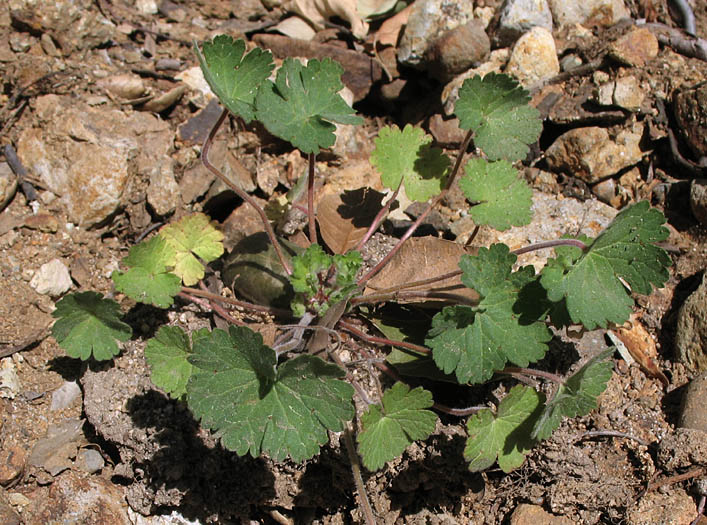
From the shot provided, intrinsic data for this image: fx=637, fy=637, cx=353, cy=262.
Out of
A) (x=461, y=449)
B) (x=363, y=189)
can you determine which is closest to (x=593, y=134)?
(x=363, y=189)

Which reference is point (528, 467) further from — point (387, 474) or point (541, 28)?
point (541, 28)

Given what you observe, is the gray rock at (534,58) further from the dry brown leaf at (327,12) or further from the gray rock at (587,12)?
the dry brown leaf at (327,12)

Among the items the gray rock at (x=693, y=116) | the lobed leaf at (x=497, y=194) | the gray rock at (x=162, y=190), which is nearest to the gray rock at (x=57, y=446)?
the gray rock at (x=162, y=190)

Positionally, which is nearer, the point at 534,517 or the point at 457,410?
the point at 457,410


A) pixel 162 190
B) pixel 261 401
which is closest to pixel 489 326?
pixel 261 401

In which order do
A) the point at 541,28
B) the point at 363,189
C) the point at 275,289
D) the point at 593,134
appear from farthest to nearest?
1. the point at 541,28
2. the point at 593,134
3. the point at 363,189
4. the point at 275,289

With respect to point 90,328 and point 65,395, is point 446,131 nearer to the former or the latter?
point 90,328

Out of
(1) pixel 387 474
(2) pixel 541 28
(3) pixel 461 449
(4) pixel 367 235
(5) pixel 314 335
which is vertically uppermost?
(2) pixel 541 28
